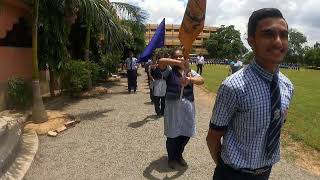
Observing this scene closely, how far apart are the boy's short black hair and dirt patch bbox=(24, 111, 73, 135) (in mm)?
7068

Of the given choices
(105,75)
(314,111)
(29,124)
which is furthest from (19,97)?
(105,75)

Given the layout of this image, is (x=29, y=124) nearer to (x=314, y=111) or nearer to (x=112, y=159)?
(x=112, y=159)

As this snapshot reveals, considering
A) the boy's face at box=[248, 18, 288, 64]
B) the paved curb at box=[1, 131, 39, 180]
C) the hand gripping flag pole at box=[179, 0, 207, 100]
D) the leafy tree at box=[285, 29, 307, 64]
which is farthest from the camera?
the leafy tree at box=[285, 29, 307, 64]

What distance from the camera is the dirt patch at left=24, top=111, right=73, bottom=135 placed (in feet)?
30.5

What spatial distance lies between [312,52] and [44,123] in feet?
300

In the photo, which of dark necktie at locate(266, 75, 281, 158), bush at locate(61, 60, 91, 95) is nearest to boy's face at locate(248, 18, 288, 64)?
dark necktie at locate(266, 75, 281, 158)

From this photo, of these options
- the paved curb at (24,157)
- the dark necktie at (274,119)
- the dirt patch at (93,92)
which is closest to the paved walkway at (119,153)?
the paved curb at (24,157)

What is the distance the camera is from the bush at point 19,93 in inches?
447

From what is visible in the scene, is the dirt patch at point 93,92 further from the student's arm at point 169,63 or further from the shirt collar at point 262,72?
the shirt collar at point 262,72

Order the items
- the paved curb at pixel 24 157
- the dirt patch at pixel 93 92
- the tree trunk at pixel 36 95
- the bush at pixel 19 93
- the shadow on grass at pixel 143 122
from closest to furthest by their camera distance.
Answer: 1. the paved curb at pixel 24 157
2. the tree trunk at pixel 36 95
3. the shadow on grass at pixel 143 122
4. the bush at pixel 19 93
5. the dirt patch at pixel 93 92

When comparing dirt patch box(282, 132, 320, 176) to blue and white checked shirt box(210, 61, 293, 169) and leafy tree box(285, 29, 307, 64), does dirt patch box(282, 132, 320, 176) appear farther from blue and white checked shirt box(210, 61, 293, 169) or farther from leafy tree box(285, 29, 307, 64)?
leafy tree box(285, 29, 307, 64)

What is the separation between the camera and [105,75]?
22.1 meters

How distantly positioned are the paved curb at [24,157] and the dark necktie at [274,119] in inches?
161

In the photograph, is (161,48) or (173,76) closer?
(173,76)
